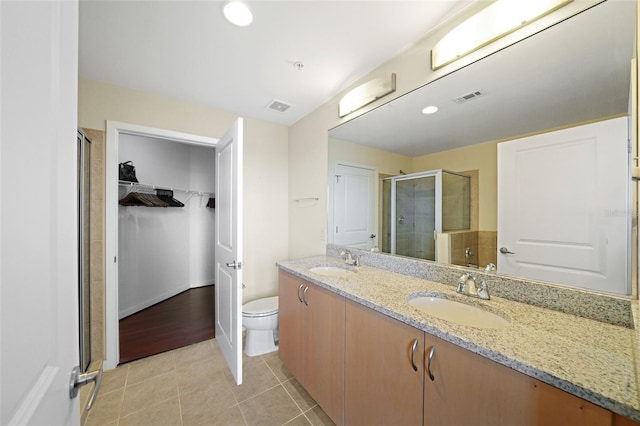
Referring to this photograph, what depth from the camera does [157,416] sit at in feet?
4.89

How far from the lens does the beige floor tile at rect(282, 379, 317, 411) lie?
5.26 feet

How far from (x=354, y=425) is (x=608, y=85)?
1.88 metres

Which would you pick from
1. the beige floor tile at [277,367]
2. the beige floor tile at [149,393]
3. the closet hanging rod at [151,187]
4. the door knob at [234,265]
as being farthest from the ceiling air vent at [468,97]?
the closet hanging rod at [151,187]

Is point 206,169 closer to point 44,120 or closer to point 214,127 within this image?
point 214,127

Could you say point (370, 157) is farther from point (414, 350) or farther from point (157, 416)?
point (157, 416)

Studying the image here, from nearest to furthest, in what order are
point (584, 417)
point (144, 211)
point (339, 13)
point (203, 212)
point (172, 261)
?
point (584, 417), point (339, 13), point (144, 211), point (172, 261), point (203, 212)

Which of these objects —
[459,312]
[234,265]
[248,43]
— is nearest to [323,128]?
[248,43]

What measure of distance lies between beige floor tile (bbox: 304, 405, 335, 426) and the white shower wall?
8.86ft

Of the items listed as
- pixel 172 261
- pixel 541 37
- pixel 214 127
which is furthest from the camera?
pixel 172 261

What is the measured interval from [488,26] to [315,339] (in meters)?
1.98

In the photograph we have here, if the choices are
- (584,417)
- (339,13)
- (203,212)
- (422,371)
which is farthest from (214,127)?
(584,417)

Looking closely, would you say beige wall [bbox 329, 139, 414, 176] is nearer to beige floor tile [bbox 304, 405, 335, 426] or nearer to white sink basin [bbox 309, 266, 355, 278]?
white sink basin [bbox 309, 266, 355, 278]

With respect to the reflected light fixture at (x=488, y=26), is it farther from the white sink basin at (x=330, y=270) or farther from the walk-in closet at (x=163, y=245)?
the walk-in closet at (x=163, y=245)

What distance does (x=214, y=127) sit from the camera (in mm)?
2482
